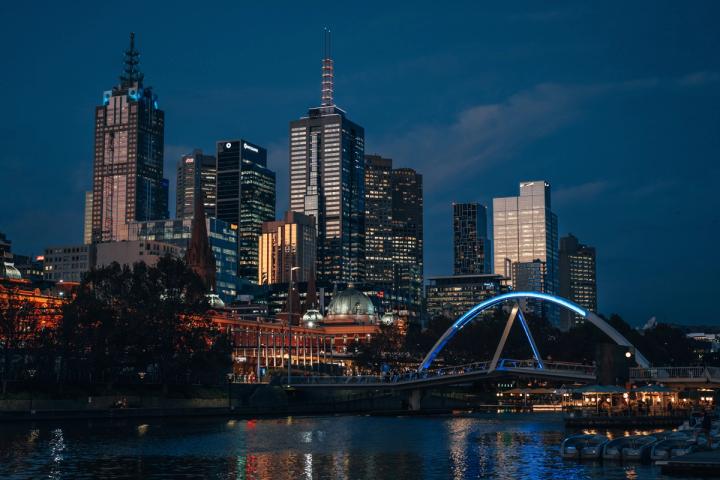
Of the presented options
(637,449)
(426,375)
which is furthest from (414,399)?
(637,449)

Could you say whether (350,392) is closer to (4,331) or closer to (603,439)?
(4,331)

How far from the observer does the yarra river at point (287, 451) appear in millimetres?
65000

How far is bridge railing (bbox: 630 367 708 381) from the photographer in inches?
4281

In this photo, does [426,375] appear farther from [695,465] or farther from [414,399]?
[695,465]

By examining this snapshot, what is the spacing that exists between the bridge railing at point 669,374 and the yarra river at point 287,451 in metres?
10.7

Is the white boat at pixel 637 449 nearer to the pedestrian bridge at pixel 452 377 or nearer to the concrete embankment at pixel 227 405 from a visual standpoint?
the pedestrian bridge at pixel 452 377

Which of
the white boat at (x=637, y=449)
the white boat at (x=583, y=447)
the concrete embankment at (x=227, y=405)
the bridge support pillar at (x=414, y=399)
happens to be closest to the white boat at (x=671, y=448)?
the white boat at (x=637, y=449)

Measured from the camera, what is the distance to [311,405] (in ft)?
496

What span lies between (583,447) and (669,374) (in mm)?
45407

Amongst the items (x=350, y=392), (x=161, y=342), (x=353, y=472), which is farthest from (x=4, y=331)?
(x=353, y=472)

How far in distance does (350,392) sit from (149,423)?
6199 cm

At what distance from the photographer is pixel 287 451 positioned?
8112 cm

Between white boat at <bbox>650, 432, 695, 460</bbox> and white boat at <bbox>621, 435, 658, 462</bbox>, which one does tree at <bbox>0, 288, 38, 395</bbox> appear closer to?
white boat at <bbox>621, 435, 658, 462</bbox>

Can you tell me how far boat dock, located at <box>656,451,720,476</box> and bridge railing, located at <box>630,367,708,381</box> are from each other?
5084 cm
